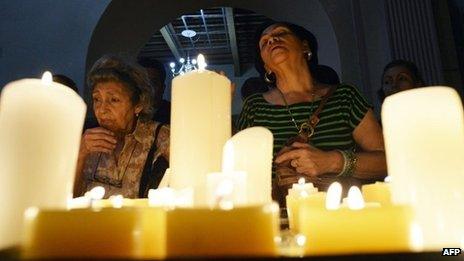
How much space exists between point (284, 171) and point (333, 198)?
0.60 meters

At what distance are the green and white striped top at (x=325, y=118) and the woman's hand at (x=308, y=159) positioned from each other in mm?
134

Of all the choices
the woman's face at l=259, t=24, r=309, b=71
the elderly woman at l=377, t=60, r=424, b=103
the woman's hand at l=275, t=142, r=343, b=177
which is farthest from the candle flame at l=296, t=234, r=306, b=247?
the elderly woman at l=377, t=60, r=424, b=103

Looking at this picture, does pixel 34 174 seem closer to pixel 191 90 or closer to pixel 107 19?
pixel 191 90

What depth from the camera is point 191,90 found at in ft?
1.49

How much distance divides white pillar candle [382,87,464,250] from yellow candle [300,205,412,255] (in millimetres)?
65

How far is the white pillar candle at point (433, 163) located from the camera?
0.33 m

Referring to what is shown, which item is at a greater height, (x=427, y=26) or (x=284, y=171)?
(x=427, y=26)

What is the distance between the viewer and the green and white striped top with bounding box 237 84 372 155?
1112mm

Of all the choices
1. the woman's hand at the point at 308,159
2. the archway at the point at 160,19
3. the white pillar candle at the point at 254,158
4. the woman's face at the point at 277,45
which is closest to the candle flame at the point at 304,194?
the white pillar candle at the point at 254,158

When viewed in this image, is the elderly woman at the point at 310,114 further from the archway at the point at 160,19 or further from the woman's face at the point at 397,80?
the archway at the point at 160,19

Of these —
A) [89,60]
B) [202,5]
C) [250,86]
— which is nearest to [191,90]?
[250,86]

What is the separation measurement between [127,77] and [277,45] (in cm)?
42

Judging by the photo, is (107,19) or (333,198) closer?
(333,198)

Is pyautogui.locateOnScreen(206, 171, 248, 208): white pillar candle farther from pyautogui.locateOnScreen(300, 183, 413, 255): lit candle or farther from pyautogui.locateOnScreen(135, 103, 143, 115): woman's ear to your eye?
pyautogui.locateOnScreen(135, 103, 143, 115): woman's ear
